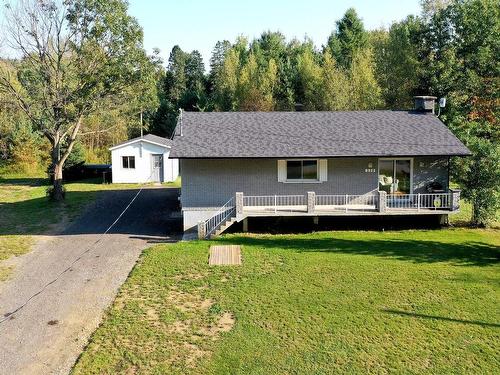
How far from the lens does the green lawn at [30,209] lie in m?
20.2

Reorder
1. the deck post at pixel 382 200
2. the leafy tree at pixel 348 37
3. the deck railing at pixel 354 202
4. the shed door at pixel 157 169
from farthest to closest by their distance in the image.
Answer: the leafy tree at pixel 348 37 → the shed door at pixel 157 169 → the deck railing at pixel 354 202 → the deck post at pixel 382 200

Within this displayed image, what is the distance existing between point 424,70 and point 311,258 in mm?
26247

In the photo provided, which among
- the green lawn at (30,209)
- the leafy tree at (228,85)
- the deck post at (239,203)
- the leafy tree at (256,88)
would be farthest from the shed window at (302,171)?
the leafy tree at (228,85)

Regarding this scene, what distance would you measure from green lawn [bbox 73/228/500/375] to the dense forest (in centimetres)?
842

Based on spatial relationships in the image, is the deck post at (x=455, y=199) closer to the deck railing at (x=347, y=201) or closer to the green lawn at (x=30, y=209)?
the deck railing at (x=347, y=201)

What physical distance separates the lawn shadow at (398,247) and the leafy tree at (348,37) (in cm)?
4478

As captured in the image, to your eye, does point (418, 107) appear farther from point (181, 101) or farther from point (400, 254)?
point (181, 101)

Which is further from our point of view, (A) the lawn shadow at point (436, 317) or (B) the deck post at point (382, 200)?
(B) the deck post at point (382, 200)

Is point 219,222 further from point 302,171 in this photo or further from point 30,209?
point 30,209

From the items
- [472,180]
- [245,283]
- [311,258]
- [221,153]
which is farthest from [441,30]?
[245,283]

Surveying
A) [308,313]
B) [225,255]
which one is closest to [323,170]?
[225,255]

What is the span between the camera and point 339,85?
151 ft

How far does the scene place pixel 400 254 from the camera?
1777 centimetres

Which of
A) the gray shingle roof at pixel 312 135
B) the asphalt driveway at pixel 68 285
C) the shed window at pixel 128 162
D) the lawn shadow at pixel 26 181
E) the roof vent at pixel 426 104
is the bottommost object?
the asphalt driveway at pixel 68 285
